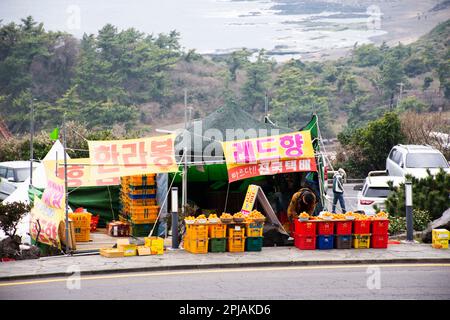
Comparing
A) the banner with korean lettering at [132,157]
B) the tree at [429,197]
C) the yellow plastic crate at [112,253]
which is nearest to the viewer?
the yellow plastic crate at [112,253]

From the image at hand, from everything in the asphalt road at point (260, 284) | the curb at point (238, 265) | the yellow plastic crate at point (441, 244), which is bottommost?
the asphalt road at point (260, 284)

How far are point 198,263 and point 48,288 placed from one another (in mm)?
3433

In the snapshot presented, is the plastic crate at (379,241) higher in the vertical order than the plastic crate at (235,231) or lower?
lower

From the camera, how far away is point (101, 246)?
20500mm

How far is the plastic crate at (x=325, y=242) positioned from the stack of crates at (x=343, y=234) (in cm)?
15

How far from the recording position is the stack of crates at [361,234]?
19.5 metres

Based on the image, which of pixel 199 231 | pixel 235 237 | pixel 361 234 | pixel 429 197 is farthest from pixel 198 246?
pixel 429 197

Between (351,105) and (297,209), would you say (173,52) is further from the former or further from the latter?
(297,209)

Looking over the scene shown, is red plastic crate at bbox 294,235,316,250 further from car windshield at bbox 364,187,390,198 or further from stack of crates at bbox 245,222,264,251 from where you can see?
car windshield at bbox 364,187,390,198

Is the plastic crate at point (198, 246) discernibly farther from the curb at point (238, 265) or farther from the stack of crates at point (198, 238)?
the curb at point (238, 265)

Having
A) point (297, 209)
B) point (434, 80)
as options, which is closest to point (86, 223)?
point (297, 209)

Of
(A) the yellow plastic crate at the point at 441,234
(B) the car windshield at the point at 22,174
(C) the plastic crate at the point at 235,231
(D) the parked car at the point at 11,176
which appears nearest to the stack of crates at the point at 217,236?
(C) the plastic crate at the point at 235,231

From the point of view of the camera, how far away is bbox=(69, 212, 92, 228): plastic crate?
70.3ft

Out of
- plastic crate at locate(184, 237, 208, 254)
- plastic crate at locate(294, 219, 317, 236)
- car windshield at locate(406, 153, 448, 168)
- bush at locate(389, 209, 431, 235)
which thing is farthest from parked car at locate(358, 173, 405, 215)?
plastic crate at locate(184, 237, 208, 254)
